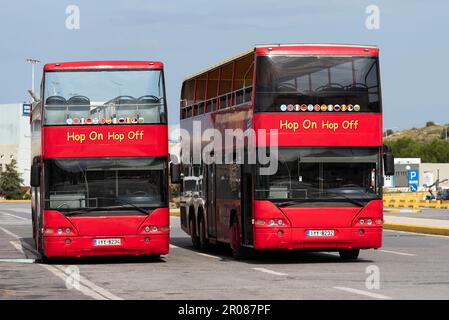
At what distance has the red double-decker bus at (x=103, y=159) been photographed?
2377 centimetres

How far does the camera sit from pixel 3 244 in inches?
1350

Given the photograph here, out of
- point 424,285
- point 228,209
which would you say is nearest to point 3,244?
point 228,209

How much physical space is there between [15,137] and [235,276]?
411ft

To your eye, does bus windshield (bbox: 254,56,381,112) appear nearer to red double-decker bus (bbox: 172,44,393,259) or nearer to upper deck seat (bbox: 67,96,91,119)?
red double-decker bus (bbox: 172,44,393,259)

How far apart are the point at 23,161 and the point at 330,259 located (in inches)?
4736

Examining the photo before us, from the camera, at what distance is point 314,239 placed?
77.3ft

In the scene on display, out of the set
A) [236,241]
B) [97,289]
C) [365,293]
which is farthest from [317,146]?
[365,293]

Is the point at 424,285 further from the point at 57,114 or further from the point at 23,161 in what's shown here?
the point at 23,161

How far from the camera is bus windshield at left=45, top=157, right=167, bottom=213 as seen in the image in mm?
23812

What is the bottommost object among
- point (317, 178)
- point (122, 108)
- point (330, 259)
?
point (330, 259)

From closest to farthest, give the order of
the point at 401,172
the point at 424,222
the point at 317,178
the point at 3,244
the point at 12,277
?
the point at 12,277
the point at 317,178
the point at 3,244
the point at 424,222
the point at 401,172

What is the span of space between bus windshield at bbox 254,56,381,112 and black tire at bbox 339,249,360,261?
3116 mm

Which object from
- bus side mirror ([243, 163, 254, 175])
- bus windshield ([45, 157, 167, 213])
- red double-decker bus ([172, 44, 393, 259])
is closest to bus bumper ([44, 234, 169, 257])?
bus windshield ([45, 157, 167, 213])

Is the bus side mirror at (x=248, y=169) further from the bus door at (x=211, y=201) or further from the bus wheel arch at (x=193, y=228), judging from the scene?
the bus wheel arch at (x=193, y=228)
